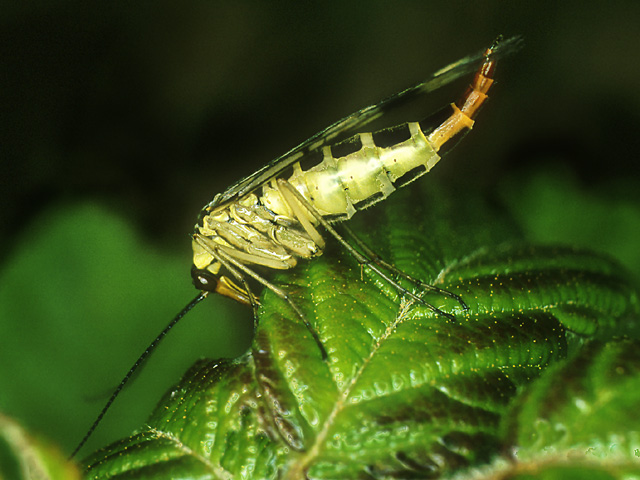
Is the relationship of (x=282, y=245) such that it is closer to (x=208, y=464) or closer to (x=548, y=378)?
(x=208, y=464)

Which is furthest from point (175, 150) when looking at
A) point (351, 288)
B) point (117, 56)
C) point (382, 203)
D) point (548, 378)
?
point (548, 378)

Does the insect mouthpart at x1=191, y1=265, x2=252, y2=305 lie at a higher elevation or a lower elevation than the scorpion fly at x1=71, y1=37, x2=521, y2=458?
lower

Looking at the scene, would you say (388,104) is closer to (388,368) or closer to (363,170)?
(363,170)

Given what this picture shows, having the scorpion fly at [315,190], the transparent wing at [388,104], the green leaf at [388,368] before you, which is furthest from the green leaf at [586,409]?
the transparent wing at [388,104]

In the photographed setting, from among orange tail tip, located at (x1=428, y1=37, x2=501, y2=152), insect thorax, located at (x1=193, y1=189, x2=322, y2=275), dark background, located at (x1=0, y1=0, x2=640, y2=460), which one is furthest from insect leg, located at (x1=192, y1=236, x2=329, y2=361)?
orange tail tip, located at (x1=428, y1=37, x2=501, y2=152)

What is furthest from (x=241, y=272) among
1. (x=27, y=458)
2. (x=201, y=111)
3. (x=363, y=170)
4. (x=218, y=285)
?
(x=201, y=111)

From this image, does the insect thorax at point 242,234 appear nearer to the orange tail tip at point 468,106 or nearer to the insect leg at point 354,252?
the insect leg at point 354,252

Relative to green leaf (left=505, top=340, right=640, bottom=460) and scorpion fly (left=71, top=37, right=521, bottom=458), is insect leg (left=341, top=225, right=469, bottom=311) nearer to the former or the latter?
scorpion fly (left=71, top=37, right=521, bottom=458)
